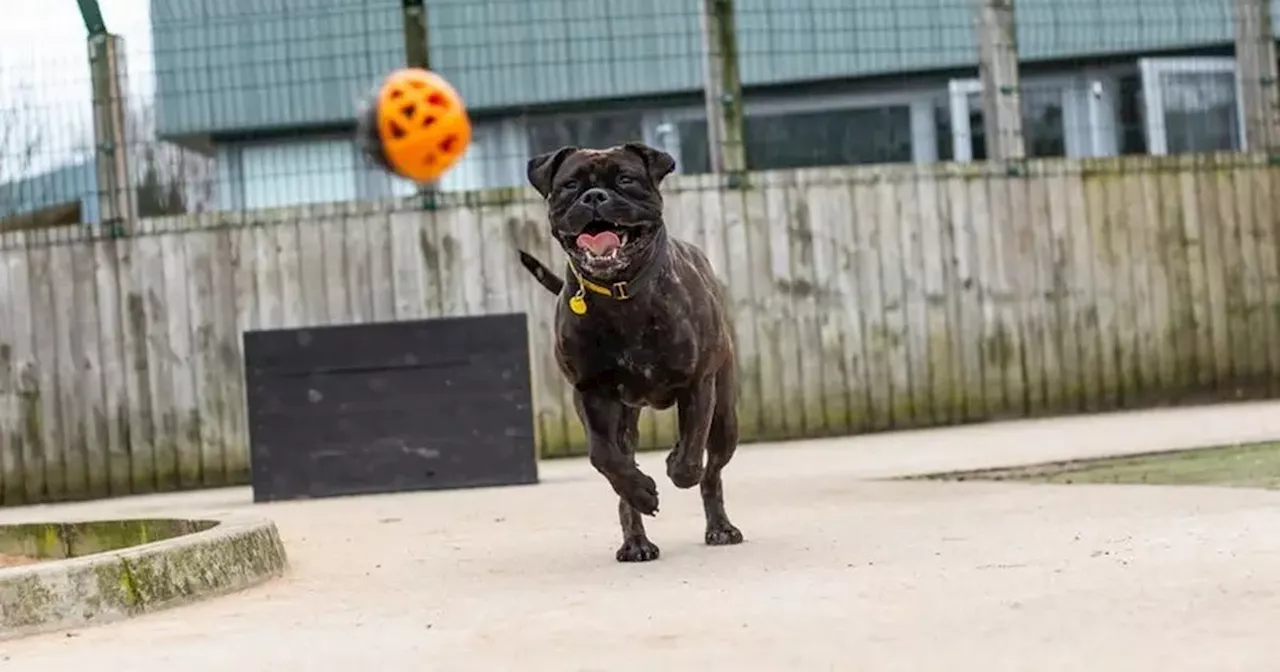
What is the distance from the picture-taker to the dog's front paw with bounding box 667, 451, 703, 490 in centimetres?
664

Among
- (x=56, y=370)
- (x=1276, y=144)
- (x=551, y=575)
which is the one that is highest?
(x=1276, y=144)

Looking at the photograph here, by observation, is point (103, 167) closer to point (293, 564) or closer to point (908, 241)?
point (908, 241)

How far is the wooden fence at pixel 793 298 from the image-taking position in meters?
13.2

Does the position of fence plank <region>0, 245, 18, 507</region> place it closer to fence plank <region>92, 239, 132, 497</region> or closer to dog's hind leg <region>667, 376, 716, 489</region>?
fence plank <region>92, 239, 132, 497</region>

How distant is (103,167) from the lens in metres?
13.3

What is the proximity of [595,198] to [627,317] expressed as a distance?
0.45m

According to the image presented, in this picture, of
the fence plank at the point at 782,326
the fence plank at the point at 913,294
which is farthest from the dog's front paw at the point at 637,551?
the fence plank at the point at 913,294

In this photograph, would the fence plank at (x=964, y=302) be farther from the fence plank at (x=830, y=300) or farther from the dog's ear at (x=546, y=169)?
the dog's ear at (x=546, y=169)

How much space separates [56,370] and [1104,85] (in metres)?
9.27

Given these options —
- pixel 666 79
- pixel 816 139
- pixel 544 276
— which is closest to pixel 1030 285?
pixel 666 79

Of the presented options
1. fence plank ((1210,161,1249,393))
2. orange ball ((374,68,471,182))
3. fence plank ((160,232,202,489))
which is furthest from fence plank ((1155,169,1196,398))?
fence plank ((160,232,202,489))

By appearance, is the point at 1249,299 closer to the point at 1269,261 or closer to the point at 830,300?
the point at 1269,261

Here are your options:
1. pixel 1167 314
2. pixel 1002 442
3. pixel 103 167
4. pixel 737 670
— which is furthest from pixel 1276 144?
pixel 737 670

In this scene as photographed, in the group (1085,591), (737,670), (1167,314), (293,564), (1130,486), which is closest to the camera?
(737,670)
